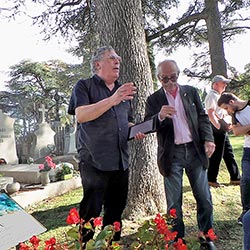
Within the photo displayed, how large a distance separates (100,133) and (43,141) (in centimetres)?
807

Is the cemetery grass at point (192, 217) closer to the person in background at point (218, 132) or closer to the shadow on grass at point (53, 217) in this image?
the shadow on grass at point (53, 217)

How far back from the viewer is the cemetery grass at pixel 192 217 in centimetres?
287

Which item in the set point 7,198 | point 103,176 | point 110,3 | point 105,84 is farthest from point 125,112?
point 110,3

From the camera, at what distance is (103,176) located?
6.86ft

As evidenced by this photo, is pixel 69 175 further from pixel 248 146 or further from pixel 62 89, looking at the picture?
pixel 62 89

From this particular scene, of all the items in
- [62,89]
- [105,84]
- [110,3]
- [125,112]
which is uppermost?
[62,89]

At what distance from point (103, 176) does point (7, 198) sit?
2.28 ft

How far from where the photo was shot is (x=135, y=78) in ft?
10.9

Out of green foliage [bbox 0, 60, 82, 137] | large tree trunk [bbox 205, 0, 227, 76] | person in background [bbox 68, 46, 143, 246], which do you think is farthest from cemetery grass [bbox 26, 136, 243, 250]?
green foliage [bbox 0, 60, 82, 137]

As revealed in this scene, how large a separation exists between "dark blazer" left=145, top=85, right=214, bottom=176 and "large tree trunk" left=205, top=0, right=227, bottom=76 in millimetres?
5062

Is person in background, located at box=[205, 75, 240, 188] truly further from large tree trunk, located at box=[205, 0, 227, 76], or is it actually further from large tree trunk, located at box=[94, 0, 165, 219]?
large tree trunk, located at box=[205, 0, 227, 76]

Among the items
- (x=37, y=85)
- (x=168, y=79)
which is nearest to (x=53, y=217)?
(x=168, y=79)

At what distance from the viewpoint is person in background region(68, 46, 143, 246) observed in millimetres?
2074

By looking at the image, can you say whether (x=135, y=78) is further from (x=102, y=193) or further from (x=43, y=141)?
(x=43, y=141)
